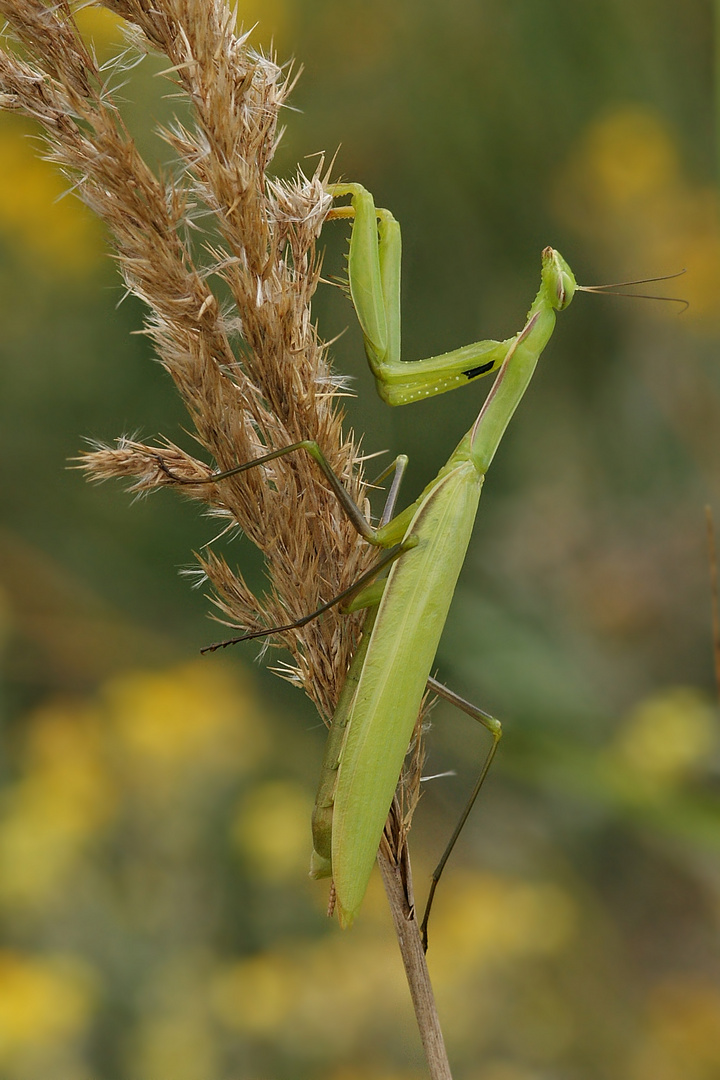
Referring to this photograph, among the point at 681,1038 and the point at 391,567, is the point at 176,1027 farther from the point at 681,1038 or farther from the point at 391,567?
the point at 681,1038

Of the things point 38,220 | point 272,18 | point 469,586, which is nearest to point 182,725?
point 469,586

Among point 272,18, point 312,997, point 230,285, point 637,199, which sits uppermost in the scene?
point 272,18

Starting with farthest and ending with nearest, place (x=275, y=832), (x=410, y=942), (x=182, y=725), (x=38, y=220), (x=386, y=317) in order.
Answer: (x=38, y=220), (x=182, y=725), (x=275, y=832), (x=386, y=317), (x=410, y=942)

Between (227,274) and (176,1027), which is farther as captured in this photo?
(176,1027)

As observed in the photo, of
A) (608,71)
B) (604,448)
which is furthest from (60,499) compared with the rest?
(608,71)

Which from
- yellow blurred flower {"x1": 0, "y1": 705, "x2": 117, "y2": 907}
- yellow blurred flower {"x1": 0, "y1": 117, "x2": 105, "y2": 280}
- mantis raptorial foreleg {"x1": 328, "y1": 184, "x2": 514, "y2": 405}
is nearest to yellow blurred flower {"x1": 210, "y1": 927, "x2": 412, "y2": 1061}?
yellow blurred flower {"x1": 0, "y1": 705, "x2": 117, "y2": 907}

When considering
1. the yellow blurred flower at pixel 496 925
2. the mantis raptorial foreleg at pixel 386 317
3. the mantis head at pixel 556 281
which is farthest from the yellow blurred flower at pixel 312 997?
the mantis head at pixel 556 281

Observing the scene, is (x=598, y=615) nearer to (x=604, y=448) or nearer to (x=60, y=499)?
(x=604, y=448)
